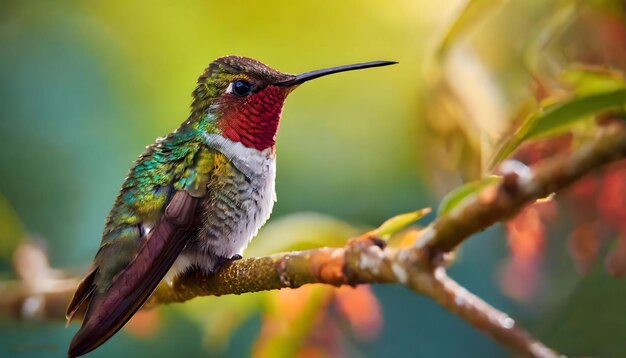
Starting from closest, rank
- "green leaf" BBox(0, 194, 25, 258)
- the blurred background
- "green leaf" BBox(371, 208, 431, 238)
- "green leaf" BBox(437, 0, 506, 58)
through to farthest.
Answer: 1. "green leaf" BBox(371, 208, 431, 238)
2. "green leaf" BBox(437, 0, 506, 58)
3. the blurred background
4. "green leaf" BBox(0, 194, 25, 258)

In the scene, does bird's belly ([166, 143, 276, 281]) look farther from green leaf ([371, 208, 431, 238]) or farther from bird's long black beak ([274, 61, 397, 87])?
green leaf ([371, 208, 431, 238])

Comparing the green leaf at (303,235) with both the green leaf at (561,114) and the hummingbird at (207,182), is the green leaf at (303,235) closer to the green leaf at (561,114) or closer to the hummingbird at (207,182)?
the hummingbird at (207,182)

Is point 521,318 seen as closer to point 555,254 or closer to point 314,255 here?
point 555,254

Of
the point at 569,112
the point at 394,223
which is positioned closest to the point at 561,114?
the point at 569,112

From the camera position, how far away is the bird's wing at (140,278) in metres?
0.49

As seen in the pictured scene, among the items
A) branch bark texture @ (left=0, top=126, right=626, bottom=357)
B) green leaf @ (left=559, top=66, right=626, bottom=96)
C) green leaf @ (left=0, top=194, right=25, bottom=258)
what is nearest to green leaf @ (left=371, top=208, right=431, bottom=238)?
branch bark texture @ (left=0, top=126, right=626, bottom=357)

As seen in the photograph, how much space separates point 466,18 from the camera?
0.61m

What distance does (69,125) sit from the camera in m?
1.21

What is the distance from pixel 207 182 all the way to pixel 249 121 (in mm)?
67

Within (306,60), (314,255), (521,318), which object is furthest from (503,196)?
A: (521,318)

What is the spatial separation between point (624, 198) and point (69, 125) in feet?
2.82

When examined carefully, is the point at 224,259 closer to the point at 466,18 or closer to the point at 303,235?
the point at 303,235

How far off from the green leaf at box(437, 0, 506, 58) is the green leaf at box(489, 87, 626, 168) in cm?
17

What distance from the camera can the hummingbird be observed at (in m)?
0.61
